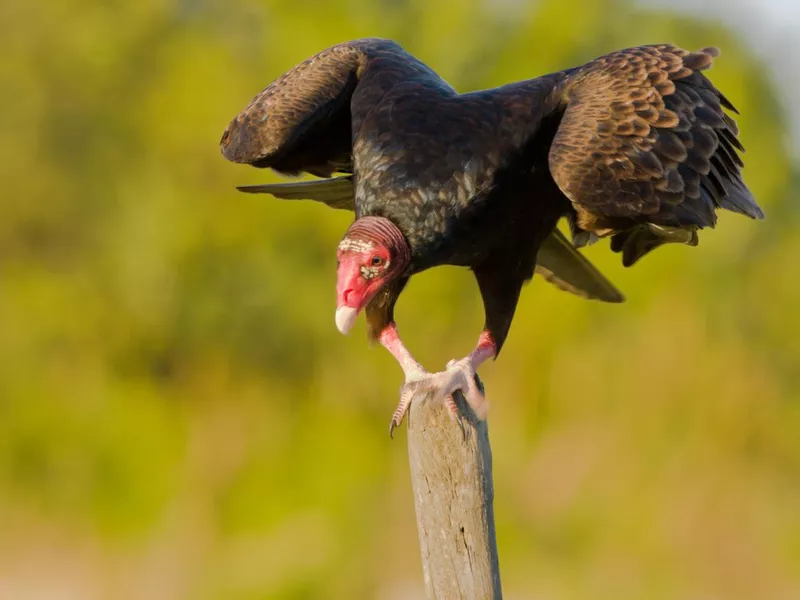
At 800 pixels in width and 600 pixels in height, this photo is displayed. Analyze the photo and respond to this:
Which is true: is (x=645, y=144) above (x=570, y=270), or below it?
above

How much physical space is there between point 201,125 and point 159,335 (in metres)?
1.44

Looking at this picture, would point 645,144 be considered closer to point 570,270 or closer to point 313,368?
point 570,270

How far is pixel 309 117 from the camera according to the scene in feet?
11.8

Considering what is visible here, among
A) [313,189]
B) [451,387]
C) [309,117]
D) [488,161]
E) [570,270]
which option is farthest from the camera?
[570,270]

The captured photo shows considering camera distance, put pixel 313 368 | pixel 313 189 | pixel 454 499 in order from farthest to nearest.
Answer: pixel 313 368 → pixel 313 189 → pixel 454 499

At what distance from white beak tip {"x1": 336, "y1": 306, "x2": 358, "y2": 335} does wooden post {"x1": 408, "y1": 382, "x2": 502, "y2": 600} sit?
0.32 meters

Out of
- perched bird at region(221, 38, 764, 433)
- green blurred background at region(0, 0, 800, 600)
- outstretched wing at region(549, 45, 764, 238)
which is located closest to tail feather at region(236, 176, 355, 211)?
perched bird at region(221, 38, 764, 433)

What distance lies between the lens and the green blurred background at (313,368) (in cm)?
682

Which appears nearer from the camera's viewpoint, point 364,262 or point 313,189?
point 364,262

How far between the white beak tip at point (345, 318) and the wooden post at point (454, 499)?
0.32 meters

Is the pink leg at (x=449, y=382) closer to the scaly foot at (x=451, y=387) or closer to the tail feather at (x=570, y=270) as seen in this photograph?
the scaly foot at (x=451, y=387)

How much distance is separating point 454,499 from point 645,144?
1182 millimetres

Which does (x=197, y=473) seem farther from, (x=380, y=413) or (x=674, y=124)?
(x=674, y=124)

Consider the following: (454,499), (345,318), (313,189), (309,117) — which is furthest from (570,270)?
(454,499)
